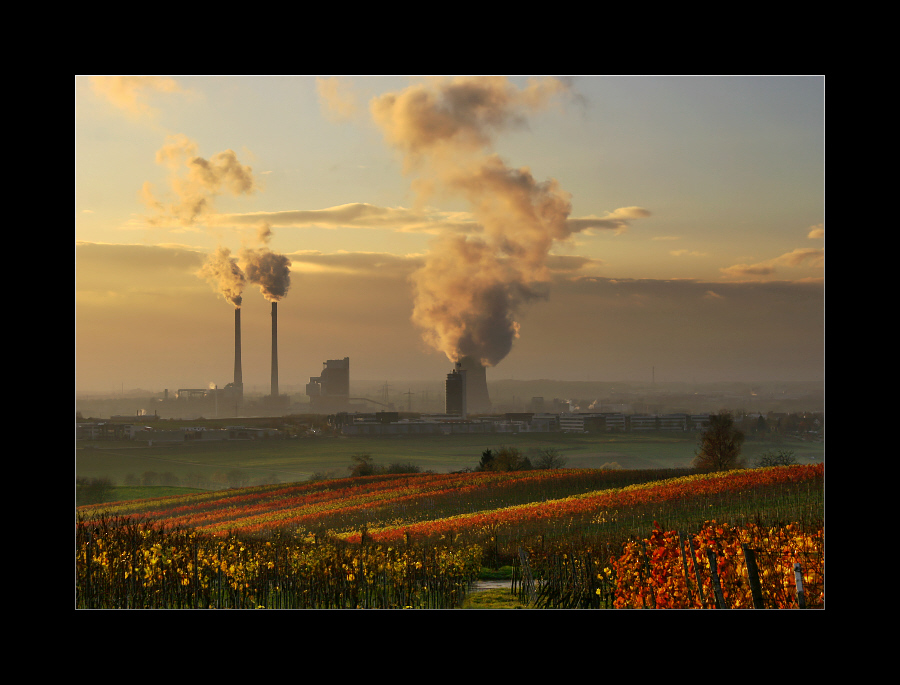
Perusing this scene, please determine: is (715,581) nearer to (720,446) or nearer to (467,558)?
(467,558)

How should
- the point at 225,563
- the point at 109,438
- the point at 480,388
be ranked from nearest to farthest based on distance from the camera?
the point at 225,563 → the point at 109,438 → the point at 480,388

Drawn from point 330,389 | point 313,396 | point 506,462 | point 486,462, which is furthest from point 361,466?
point 330,389

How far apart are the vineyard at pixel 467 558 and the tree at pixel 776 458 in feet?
5.42

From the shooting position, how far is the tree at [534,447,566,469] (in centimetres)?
1295

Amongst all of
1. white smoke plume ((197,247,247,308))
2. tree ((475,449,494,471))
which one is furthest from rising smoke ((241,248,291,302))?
tree ((475,449,494,471))

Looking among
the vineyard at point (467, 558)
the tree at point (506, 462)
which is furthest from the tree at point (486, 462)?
the vineyard at point (467, 558)

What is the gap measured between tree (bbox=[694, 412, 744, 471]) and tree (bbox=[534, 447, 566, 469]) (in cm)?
261

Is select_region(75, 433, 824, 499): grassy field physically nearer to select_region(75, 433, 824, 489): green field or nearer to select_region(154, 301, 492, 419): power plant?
select_region(75, 433, 824, 489): green field
